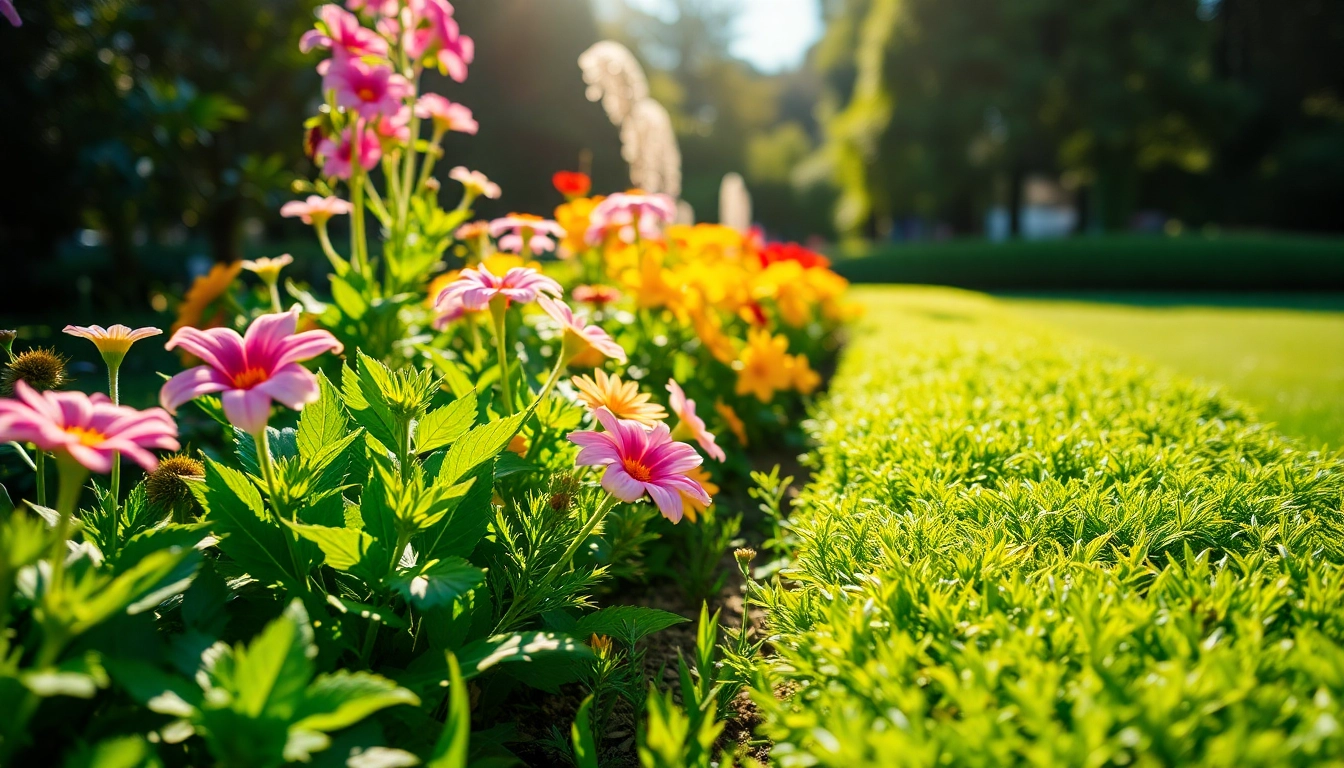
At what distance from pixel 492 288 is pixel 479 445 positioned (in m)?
0.36

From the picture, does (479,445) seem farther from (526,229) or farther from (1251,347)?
(1251,347)

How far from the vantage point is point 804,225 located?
3488 cm

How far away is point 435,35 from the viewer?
2.65 metres

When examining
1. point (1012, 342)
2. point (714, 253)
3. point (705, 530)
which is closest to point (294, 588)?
point (705, 530)

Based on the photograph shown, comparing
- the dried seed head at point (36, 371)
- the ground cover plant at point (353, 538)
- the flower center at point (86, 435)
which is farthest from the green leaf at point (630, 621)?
the dried seed head at point (36, 371)

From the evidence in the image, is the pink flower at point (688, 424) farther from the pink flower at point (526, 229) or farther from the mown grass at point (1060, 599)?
the pink flower at point (526, 229)

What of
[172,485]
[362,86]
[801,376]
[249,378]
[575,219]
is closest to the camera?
[249,378]

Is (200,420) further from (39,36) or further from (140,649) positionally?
(39,36)

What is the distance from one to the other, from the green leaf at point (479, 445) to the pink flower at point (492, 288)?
234 millimetres

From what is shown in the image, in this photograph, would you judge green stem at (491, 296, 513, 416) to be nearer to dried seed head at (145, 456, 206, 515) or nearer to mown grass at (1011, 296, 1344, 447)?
dried seed head at (145, 456, 206, 515)

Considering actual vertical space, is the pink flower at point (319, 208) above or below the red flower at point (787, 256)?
above

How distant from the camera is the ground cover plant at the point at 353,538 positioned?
102cm

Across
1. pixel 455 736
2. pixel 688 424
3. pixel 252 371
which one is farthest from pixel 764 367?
pixel 455 736

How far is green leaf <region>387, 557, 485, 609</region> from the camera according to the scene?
122 centimetres
